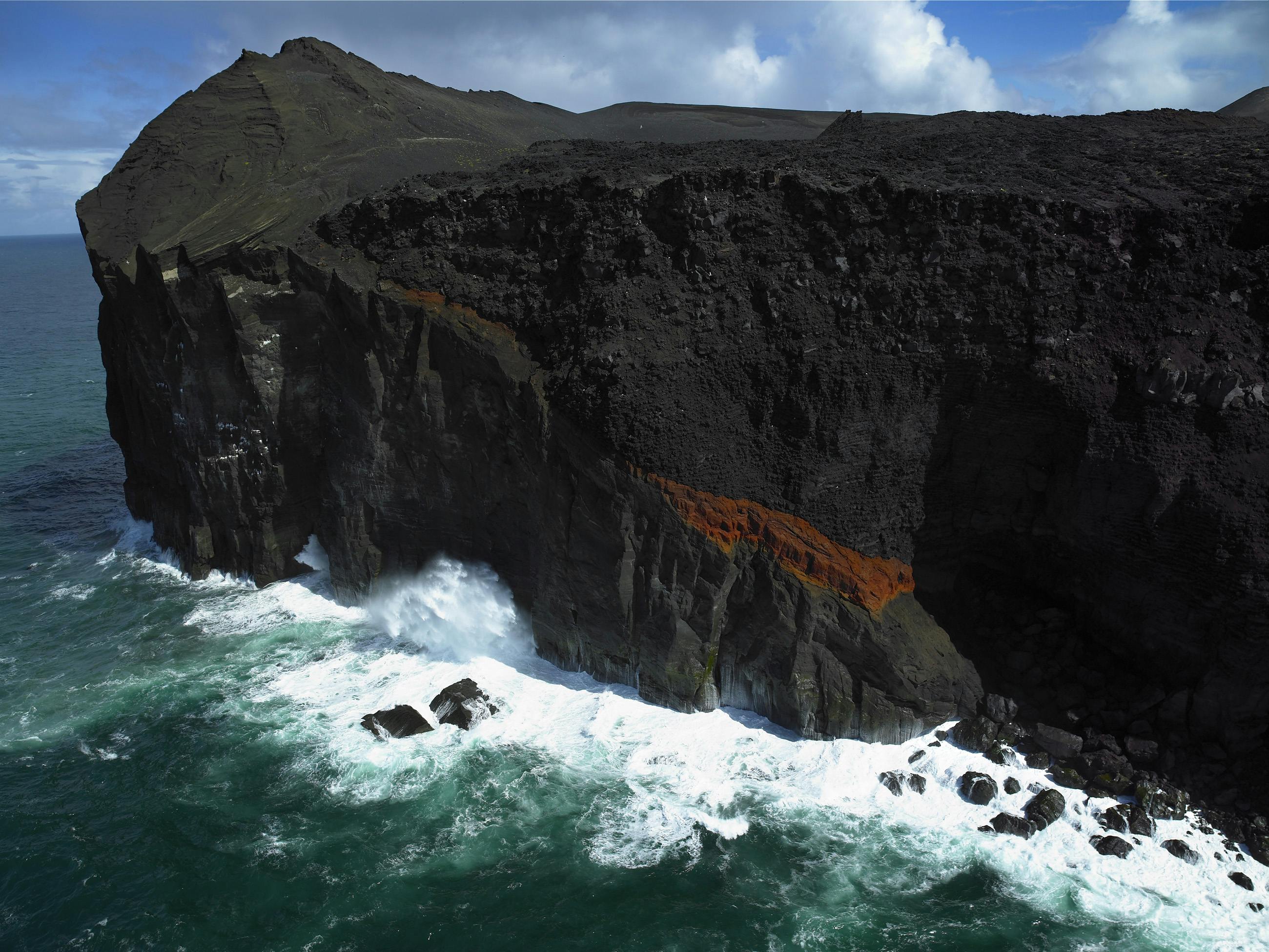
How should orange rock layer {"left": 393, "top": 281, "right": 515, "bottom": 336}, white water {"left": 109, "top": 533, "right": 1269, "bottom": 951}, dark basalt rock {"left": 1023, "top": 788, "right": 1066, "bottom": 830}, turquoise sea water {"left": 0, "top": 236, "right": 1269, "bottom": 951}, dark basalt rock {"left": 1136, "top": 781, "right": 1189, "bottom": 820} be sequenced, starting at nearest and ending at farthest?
turquoise sea water {"left": 0, "top": 236, "right": 1269, "bottom": 951}, white water {"left": 109, "top": 533, "right": 1269, "bottom": 951}, dark basalt rock {"left": 1136, "top": 781, "right": 1189, "bottom": 820}, dark basalt rock {"left": 1023, "top": 788, "right": 1066, "bottom": 830}, orange rock layer {"left": 393, "top": 281, "right": 515, "bottom": 336}

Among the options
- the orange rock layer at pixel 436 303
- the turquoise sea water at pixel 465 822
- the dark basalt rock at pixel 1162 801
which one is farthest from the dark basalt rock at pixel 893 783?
the orange rock layer at pixel 436 303

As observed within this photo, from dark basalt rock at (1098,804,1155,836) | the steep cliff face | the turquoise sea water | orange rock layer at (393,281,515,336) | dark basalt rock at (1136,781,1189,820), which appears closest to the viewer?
the turquoise sea water

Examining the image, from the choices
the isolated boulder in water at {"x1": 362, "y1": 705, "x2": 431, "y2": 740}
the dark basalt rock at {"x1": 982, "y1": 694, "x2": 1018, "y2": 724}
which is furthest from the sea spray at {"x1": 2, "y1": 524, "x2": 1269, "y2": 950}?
the dark basalt rock at {"x1": 982, "y1": 694, "x2": 1018, "y2": 724}

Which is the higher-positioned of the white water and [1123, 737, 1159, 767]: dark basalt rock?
[1123, 737, 1159, 767]: dark basalt rock

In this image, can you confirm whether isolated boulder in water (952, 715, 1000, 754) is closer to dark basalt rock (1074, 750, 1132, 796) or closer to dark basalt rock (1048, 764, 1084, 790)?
dark basalt rock (1048, 764, 1084, 790)

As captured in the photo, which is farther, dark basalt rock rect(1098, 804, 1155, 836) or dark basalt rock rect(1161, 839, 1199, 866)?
dark basalt rock rect(1098, 804, 1155, 836)

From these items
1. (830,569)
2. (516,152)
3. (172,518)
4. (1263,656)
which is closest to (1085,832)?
(1263,656)

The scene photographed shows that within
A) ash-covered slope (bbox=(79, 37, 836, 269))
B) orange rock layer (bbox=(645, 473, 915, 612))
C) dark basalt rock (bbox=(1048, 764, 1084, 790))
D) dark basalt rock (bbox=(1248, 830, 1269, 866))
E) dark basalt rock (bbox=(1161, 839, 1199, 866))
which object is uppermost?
ash-covered slope (bbox=(79, 37, 836, 269))

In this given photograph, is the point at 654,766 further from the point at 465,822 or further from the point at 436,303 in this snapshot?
the point at 436,303
